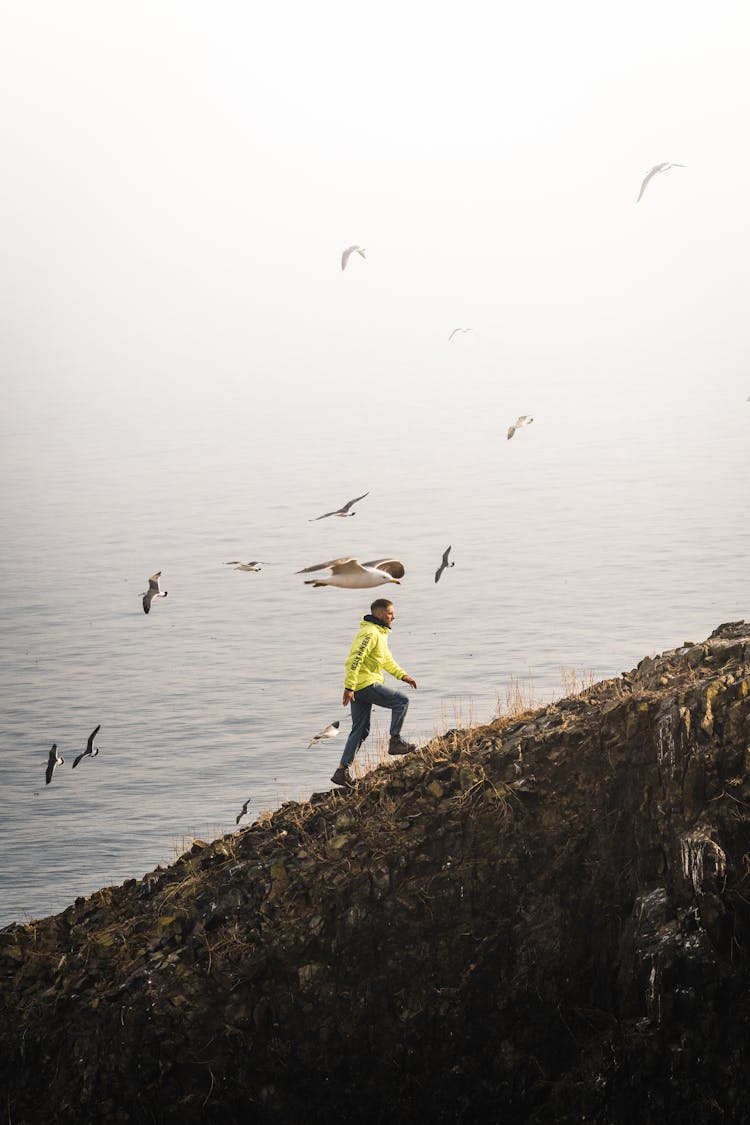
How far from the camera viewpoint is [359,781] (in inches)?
1078

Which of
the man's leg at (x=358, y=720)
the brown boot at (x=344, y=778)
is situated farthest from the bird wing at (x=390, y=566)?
the brown boot at (x=344, y=778)

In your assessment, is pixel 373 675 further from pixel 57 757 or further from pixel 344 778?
pixel 57 757

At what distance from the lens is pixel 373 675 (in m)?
25.1

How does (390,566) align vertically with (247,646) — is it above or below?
below

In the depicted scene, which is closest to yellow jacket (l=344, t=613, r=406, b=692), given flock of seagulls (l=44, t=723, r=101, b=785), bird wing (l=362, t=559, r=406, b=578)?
bird wing (l=362, t=559, r=406, b=578)

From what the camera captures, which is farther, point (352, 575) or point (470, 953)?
point (352, 575)

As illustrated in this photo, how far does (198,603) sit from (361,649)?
140 metres

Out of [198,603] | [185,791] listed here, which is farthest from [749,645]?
[198,603]

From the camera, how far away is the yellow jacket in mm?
24844

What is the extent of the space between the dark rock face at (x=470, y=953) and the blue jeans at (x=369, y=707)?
1.09 metres

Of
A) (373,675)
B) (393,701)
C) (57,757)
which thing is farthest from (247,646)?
(373,675)

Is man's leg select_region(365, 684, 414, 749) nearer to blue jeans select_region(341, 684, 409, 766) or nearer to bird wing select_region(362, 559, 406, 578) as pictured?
blue jeans select_region(341, 684, 409, 766)

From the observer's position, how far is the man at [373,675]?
24.9m

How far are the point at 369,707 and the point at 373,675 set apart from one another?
0.97m
